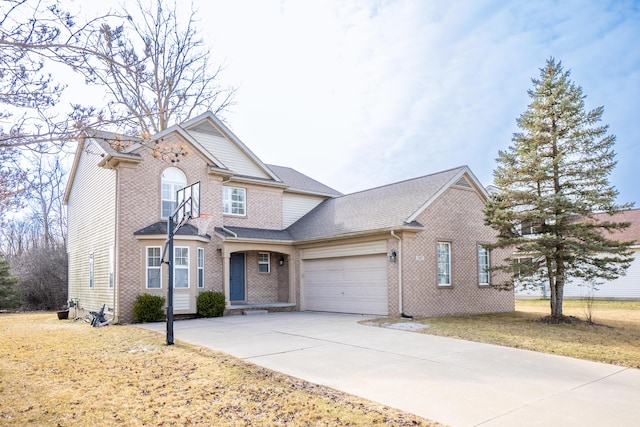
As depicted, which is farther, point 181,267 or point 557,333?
point 181,267

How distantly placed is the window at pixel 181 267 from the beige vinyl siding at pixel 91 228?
7.25 feet

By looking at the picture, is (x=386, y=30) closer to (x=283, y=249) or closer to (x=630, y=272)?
(x=283, y=249)

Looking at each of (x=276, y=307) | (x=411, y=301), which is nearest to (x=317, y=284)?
(x=276, y=307)

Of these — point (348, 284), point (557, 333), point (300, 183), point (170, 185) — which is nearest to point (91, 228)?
point (170, 185)

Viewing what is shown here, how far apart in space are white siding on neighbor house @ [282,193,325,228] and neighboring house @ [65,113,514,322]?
12cm

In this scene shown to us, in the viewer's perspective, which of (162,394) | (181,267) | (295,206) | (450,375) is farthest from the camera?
(295,206)

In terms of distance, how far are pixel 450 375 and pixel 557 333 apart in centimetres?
610

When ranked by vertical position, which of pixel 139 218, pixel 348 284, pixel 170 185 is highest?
pixel 170 185

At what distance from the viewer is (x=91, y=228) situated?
18.8 metres

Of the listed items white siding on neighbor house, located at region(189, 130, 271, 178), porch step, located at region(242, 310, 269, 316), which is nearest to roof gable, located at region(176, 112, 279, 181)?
white siding on neighbor house, located at region(189, 130, 271, 178)

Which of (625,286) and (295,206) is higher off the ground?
(295,206)

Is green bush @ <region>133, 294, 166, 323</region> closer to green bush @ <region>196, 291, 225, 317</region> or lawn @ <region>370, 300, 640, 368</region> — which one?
green bush @ <region>196, 291, 225, 317</region>

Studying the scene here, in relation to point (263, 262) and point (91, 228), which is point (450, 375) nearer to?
point (263, 262)

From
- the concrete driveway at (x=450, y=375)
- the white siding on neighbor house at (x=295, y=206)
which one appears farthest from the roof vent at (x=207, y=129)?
the concrete driveway at (x=450, y=375)
